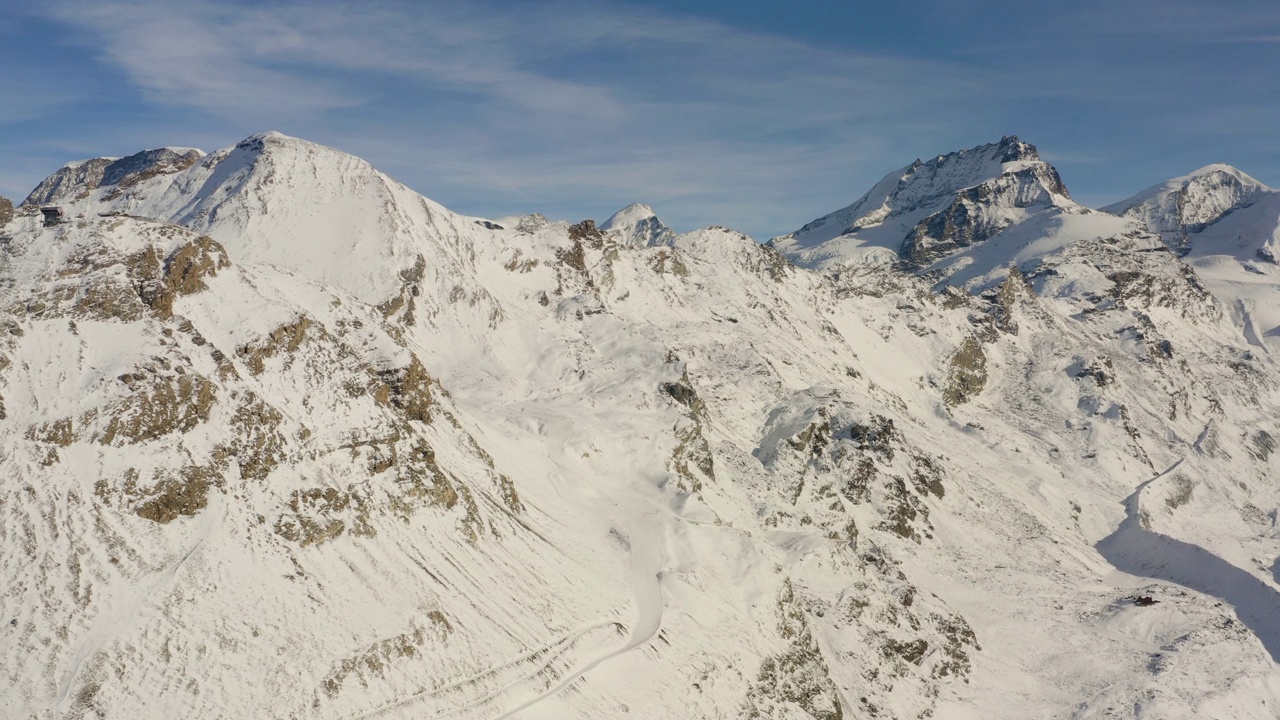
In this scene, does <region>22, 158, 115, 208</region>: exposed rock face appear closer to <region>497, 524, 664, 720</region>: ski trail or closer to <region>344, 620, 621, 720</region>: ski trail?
<region>497, 524, 664, 720</region>: ski trail

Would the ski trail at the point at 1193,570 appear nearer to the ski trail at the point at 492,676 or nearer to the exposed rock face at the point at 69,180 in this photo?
the ski trail at the point at 492,676

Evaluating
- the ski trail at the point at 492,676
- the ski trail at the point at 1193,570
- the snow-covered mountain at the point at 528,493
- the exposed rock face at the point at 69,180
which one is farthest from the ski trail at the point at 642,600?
the exposed rock face at the point at 69,180

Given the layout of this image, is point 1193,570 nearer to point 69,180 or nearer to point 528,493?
point 528,493

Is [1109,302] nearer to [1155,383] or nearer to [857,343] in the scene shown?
[1155,383]

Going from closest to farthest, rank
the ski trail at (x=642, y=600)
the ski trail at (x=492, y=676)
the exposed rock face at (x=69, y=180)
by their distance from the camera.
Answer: the ski trail at (x=492, y=676), the ski trail at (x=642, y=600), the exposed rock face at (x=69, y=180)

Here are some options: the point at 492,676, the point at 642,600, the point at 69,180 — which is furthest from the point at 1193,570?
the point at 69,180

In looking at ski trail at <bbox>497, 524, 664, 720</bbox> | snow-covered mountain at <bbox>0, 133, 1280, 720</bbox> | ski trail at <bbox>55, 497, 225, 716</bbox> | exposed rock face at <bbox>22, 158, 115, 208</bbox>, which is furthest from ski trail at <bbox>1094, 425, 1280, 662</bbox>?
exposed rock face at <bbox>22, 158, 115, 208</bbox>

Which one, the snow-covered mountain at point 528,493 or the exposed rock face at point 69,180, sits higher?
the exposed rock face at point 69,180

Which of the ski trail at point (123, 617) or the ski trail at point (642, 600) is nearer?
the ski trail at point (123, 617)
